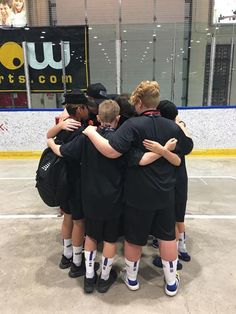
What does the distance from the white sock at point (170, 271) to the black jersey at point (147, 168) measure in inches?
19.8

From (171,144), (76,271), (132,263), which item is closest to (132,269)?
(132,263)

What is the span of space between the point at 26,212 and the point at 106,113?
2459 millimetres

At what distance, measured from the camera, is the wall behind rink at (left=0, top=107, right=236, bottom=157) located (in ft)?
22.4

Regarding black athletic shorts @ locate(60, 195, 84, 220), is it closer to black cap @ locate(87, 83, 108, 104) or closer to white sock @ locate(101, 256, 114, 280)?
white sock @ locate(101, 256, 114, 280)

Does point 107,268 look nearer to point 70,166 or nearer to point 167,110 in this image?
point 70,166

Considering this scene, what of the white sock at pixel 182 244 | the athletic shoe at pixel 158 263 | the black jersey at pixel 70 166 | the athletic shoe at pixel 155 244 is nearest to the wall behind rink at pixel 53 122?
the athletic shoe at pixel 155 244

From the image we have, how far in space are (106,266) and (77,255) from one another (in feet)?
1.09

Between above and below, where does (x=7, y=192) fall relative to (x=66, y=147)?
below

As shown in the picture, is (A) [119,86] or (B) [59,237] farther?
(A) [119,86]

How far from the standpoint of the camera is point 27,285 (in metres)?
2.48

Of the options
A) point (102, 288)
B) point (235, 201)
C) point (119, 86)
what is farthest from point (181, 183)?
point (119, 86)

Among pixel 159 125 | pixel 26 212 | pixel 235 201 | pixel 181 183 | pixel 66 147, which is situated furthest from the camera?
pixel 235 201

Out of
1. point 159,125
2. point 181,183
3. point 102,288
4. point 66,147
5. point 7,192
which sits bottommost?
point 7,192

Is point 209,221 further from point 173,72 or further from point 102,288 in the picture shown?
point 173,72
